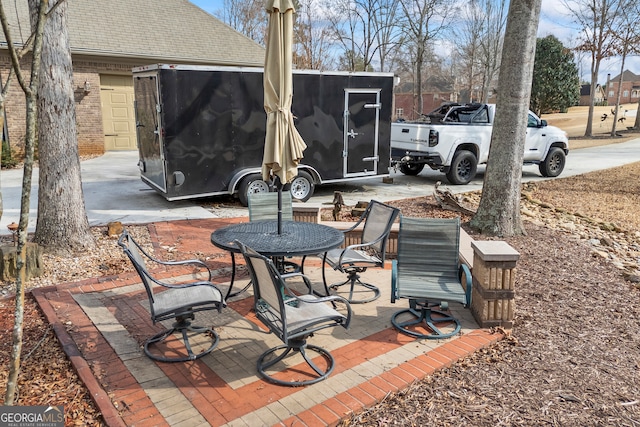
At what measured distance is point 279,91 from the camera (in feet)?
13.2

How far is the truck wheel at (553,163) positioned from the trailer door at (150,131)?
1026 cm

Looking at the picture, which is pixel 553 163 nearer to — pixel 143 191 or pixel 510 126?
pixel 510 126

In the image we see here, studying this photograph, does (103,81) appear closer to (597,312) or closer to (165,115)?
(165,115)

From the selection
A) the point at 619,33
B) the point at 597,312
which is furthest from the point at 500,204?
the point at 619,33

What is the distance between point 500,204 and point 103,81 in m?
14.6

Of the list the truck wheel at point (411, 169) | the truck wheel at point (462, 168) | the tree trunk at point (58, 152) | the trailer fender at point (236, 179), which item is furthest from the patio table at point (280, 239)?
the truck wheel at point (411, 169)

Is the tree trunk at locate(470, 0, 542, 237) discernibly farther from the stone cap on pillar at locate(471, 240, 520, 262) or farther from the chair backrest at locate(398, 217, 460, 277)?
the stone cap on pillar at locate(471, 240, 520, 262)

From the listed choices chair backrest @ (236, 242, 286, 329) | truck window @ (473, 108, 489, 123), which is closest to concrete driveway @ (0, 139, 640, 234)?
truck window @ (473, 108, 489, 123)

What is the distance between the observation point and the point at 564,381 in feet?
10.9

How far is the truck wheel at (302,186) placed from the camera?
9625mm

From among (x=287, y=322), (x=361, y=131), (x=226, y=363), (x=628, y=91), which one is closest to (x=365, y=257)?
(x=287, y=322)

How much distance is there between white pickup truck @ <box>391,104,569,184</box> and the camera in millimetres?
11203

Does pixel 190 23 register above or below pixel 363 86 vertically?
above

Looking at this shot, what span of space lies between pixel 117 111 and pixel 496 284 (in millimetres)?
16131
